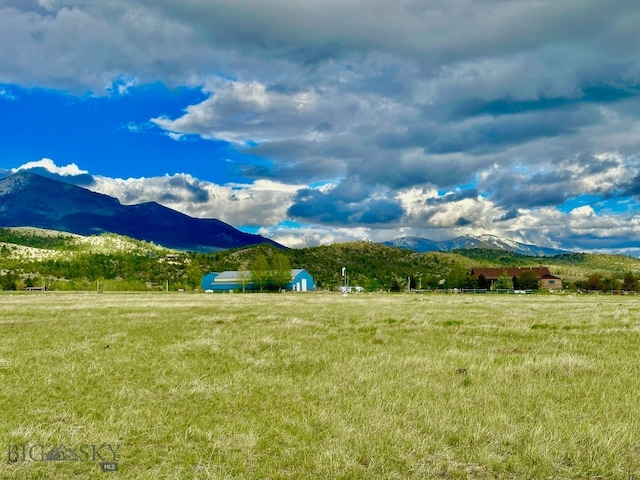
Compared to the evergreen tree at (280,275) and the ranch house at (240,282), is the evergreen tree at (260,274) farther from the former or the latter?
the ranch house at (240,282)

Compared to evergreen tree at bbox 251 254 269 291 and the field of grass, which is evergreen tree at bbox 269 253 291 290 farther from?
the field of grass

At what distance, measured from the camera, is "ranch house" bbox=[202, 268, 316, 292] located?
16112 centimetres

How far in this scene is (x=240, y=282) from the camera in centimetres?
16000

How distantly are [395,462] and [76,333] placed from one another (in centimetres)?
2390

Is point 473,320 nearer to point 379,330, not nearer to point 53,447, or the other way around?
point 379,330

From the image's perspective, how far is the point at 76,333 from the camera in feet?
89.4

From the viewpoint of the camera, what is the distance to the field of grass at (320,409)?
8.48 metres

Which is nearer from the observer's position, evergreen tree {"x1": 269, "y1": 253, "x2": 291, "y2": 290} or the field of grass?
the field of grass

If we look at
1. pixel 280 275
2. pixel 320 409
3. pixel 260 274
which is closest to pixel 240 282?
pixel 260 274

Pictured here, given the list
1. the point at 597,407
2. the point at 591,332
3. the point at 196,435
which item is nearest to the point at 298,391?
the point at 196,435

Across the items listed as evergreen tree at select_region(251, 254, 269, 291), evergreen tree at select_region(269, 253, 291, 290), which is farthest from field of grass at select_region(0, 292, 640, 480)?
evergreen tree at select_region(251, 254, 269, 291)

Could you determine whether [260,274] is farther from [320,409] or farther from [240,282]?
[320,409]

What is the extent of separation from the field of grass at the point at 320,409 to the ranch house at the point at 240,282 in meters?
138

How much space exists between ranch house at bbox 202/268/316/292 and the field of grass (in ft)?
452
